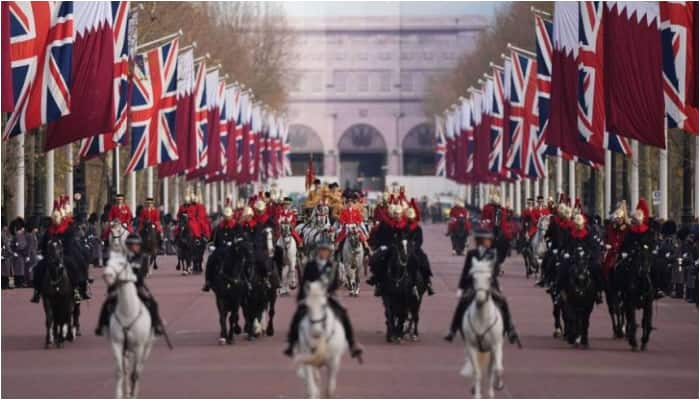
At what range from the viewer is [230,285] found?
90.3 feet

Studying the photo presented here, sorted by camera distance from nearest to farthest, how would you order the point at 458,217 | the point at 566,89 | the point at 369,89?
the point at 566,89
the point at 458,217
the point at 369,89

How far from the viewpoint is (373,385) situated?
22.2 m

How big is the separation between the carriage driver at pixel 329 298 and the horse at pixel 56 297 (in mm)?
6987

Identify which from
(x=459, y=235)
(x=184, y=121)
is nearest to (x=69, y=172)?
(x=184, y=121)

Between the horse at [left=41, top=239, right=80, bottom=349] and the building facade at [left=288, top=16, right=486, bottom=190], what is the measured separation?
476 feet

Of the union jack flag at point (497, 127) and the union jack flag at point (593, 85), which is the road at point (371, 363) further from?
the union jack flag at point (497, 127)

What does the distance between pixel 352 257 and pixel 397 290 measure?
33.5 feet

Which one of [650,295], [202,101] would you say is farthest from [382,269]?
[202,101]

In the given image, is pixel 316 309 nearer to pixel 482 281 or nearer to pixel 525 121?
pixel 482 281

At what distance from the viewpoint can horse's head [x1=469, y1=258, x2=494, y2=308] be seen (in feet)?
66.9

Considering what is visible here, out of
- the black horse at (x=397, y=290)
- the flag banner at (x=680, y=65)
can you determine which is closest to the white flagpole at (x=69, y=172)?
the flag banner at (x=680, y=65)

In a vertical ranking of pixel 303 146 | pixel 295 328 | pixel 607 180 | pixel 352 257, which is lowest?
pixel 295 328

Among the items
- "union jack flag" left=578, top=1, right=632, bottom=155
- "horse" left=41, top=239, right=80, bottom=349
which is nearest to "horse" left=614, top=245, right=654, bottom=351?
"horse" left=41, top=239, right=80, bottom=349

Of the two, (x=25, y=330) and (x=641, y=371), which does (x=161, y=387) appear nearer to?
(x=641, y=371)
